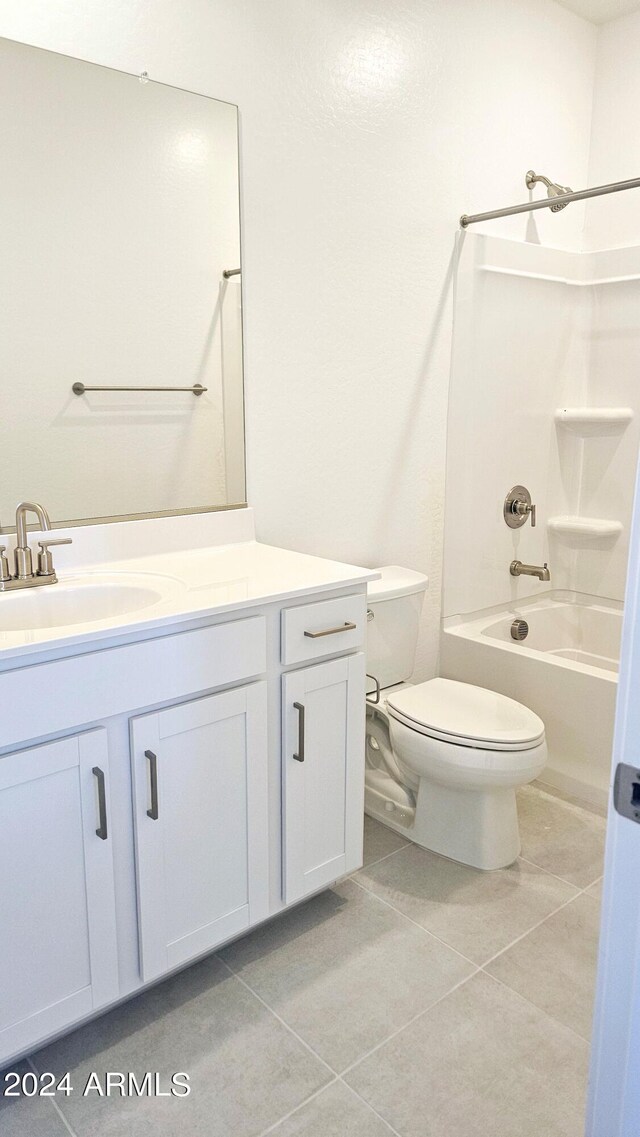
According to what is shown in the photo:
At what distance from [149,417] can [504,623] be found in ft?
5.34

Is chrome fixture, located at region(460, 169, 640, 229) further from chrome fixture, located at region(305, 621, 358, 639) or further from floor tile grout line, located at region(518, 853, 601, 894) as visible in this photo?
floor tile grout line, located at region(518, 853, 601, 894)

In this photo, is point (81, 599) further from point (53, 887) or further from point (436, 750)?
point (436, 750)

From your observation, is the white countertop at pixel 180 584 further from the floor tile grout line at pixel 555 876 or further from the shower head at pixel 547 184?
the shower head at pixel 547 184

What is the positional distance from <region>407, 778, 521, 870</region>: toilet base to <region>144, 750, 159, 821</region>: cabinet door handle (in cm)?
93

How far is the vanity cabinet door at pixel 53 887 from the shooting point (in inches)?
52.3

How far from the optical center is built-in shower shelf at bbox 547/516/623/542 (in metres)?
3.09

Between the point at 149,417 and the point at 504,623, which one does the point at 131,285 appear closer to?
the point at 149,417

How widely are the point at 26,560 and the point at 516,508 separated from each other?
75.3 inches

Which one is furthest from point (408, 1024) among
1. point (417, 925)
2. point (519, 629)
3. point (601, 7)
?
point (601, 7)

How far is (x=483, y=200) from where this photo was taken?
2658 mm

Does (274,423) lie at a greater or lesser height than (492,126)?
lesser

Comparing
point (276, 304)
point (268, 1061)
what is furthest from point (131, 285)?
point (268, 1061)

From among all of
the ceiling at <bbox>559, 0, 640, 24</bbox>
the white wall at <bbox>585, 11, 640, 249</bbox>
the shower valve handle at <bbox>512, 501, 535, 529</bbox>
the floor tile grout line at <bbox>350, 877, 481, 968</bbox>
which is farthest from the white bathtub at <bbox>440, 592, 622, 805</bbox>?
the ceiling at <bbox>559, 0, 640, 24</bbox>

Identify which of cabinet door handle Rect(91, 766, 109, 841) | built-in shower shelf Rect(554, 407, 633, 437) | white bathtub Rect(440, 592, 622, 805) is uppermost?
built-in shower shelf Rect(554, 407, 633, 437)
